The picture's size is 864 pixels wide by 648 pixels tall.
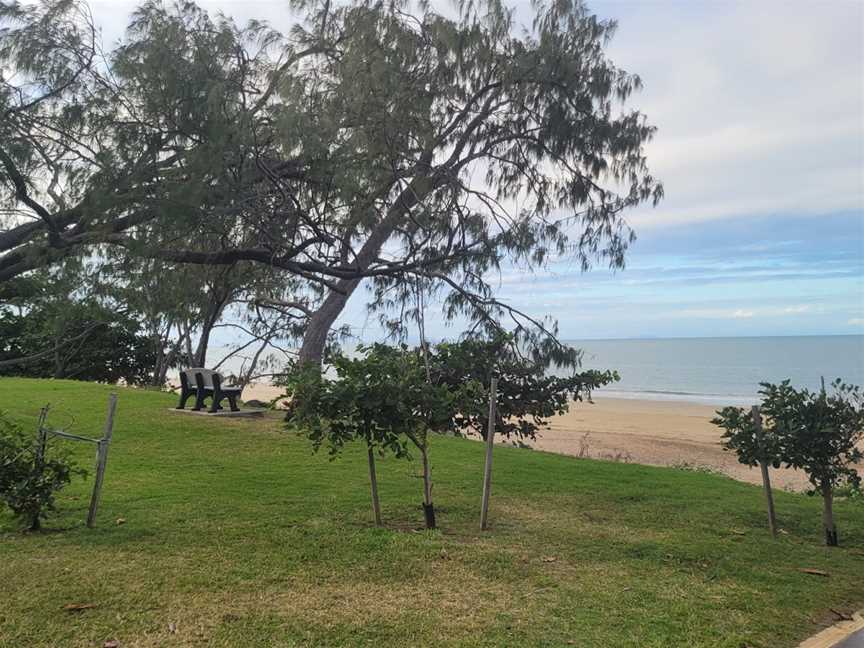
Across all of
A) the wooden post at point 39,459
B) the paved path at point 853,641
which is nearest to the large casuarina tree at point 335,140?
the wooden post at point 39,459

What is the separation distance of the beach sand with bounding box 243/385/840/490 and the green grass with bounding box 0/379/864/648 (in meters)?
3.64

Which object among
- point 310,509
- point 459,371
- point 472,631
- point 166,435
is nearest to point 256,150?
point 459,371

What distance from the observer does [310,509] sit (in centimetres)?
652

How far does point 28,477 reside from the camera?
5305 millimetres

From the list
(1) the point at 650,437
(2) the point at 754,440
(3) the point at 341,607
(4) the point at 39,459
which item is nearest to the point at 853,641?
(2) the point at 754,440

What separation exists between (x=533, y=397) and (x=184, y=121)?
12.2ft

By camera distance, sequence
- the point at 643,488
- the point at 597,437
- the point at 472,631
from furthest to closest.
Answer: the point at 597,437, the point at 643,488, the point at 472,631

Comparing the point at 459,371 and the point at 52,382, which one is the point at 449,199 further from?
the point at 52,382

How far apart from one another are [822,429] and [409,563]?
10.8 feet

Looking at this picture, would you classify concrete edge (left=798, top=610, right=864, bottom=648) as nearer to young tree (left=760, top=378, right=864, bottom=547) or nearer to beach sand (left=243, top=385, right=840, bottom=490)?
young tree (left=760, top=378, right=864, bottom=547)

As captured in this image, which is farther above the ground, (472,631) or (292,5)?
(292,5)

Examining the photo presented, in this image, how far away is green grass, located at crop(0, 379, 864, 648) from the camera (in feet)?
12.6

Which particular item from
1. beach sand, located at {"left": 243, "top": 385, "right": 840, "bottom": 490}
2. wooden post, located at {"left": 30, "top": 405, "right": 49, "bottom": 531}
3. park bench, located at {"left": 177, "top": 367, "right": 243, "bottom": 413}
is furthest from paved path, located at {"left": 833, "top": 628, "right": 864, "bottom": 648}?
park bench, located at {"left": 177, "top": 367, "right": 243, "bottom": 413}

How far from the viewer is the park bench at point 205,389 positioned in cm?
1213
